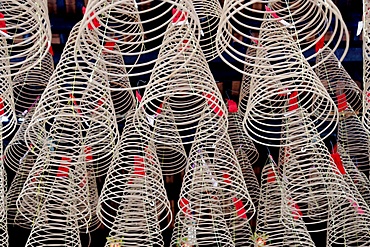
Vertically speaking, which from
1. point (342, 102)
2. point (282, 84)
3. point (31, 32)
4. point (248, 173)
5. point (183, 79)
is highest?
point (31, 32)

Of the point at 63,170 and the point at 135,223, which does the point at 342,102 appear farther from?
the point at 63,170

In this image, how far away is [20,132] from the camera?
2.87 m

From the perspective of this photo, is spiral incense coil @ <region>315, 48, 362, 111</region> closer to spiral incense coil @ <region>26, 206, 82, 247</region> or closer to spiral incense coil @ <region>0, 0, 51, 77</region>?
spiral incense coil @ <region>26, 206, 82, 247</region>

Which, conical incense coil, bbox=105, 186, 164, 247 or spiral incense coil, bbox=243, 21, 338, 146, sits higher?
spiral incense coil, bbox=243, 21, 338, 146

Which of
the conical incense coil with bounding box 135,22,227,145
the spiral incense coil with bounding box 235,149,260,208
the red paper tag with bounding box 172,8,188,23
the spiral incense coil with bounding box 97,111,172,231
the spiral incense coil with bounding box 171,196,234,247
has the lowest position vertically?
the spiral incense coil with bounding box 235,149,260,208

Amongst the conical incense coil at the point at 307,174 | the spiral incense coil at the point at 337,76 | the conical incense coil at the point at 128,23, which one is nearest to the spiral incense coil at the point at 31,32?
the conical incense coil at the point at 128,23

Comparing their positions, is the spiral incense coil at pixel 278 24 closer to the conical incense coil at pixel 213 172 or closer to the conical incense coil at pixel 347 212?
the conical incense coil at pixel 213 172

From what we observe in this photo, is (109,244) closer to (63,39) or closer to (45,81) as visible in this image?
(45,81)

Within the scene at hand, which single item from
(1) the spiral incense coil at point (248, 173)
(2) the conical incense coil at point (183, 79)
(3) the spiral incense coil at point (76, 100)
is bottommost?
(1) the spiral incense coil at point (248, 173)

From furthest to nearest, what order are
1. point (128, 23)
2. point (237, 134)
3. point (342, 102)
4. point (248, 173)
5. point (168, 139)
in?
point (248, 173)
point (237, 134)
point (168, 139)
point (342, 102)
point (128, 23)

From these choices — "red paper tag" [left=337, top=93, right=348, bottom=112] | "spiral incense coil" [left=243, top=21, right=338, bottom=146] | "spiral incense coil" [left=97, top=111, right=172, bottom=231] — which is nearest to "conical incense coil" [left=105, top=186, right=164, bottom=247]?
"spiral incense coil" [left=97, top=111, right=172, bottom=231]

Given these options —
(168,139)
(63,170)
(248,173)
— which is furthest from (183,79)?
(248,173)

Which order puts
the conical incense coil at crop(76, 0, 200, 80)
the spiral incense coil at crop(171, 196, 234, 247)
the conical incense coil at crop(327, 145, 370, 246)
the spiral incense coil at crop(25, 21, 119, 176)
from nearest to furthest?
1. the conical incense coil at crop(76, 0, 200, 80)
2. the spiral incense coil at crop(25, 21, 119, 176)
3. the spiral incense coil at crop(171, 196, 234, 247)
4. the conical incense coil at crop(327, 145, 370, 246)

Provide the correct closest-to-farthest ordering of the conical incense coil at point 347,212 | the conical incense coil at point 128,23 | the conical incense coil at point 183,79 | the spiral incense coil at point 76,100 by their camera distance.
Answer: the conical incense coil at point 128,23 → the conical incense coil at point 183,79 → the spiral incense coil at point 76,100 → the conical incense coil at point 347,212
